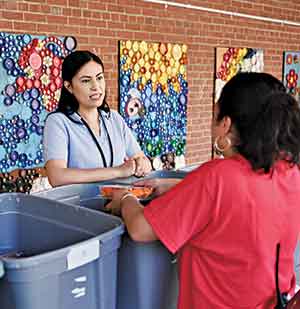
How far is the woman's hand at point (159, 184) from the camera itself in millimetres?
1809

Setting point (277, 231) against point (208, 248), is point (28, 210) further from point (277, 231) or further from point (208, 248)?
point (277, 231)

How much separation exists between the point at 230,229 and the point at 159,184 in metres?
0.50

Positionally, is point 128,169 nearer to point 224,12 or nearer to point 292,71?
point 224,12

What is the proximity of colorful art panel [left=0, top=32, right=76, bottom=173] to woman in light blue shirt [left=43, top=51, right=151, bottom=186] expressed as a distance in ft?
5.91

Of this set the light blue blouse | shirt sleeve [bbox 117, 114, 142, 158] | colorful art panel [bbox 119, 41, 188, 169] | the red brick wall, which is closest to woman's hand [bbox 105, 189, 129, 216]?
the light blue blouse

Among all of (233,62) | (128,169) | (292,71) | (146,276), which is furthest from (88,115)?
(292,71)

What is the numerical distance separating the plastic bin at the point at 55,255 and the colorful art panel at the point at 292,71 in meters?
6.01

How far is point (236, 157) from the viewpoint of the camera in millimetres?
1412

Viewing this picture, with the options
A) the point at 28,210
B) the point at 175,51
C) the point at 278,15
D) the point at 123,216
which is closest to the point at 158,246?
the point at 123,216

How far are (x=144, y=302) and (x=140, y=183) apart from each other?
48 centimetres

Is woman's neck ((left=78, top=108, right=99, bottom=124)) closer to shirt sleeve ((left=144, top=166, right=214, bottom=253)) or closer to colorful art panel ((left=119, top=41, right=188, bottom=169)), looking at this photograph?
shirt sleeve ((left=144, top=166, right=214, bottom=253))

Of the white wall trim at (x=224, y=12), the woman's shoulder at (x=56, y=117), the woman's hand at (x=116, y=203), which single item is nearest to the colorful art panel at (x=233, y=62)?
the white wall trim at (x=224, y=12)

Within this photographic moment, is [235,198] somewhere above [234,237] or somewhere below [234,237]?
above

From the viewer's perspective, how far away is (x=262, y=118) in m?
1.35
